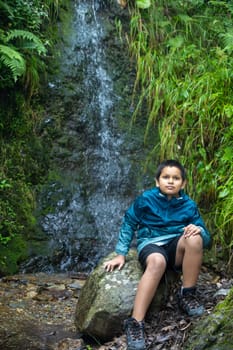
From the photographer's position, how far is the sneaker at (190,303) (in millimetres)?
3336

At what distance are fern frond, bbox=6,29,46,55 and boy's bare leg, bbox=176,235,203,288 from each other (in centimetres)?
351

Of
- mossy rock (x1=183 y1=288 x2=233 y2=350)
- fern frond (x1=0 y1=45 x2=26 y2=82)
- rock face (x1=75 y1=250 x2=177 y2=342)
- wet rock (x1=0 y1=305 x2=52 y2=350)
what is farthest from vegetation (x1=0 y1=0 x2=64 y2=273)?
mossy rock (x1=183 y1=288 x2=233 y2=350)

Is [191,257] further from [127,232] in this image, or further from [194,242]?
[127,232]

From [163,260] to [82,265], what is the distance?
2.15m

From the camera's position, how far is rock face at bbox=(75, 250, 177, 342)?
11.4ft

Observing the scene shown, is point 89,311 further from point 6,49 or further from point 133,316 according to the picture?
point 6,49

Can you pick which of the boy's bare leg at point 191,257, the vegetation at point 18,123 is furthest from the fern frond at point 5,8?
the boy's bare leg at point 191,257

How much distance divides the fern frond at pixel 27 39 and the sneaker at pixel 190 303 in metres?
3.74

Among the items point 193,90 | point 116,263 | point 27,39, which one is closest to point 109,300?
point 116,263

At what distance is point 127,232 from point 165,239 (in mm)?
310

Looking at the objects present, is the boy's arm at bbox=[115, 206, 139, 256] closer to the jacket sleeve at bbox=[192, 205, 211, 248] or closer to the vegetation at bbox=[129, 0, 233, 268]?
the jacket sleeve at bbox=[192, 205, 211, 248]

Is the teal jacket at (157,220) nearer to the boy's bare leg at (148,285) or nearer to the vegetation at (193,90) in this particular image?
the boy's bare leg at (148,285)

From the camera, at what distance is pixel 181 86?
625cm

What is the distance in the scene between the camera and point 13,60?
5484 millimetres
